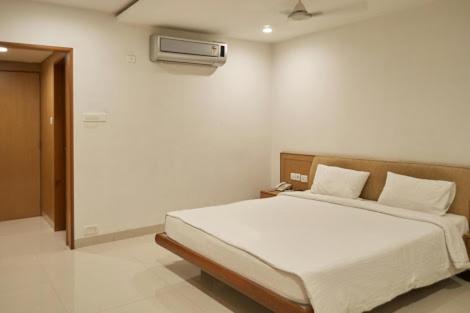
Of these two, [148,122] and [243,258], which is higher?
[148,122]

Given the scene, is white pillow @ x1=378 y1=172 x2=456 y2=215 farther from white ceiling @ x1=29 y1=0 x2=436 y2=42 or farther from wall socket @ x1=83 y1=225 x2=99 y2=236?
wall socket @ x1=83 y1=225 x2=99 y2=236

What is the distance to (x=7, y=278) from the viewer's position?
3.40 m

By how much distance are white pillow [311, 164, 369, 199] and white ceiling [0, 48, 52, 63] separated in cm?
353

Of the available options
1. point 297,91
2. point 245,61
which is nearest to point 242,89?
point 245,61

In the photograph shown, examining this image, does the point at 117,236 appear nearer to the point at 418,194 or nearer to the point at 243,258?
the point at 243,258

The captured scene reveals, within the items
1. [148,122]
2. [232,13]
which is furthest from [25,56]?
[232,13]

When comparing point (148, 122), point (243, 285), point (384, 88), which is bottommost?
point (243, 285)

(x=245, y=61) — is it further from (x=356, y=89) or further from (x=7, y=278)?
(x=7, y=278)

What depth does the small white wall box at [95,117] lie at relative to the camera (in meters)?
4.13

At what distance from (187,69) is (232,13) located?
1068 mm

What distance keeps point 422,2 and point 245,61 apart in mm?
2295

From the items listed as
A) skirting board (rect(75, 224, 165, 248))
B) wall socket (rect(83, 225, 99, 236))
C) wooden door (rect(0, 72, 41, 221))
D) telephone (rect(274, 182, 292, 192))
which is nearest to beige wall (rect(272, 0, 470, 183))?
telephone (rect(274, 182, 292, 192))

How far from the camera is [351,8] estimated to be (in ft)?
12.7

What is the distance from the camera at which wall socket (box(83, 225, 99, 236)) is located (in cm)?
422
